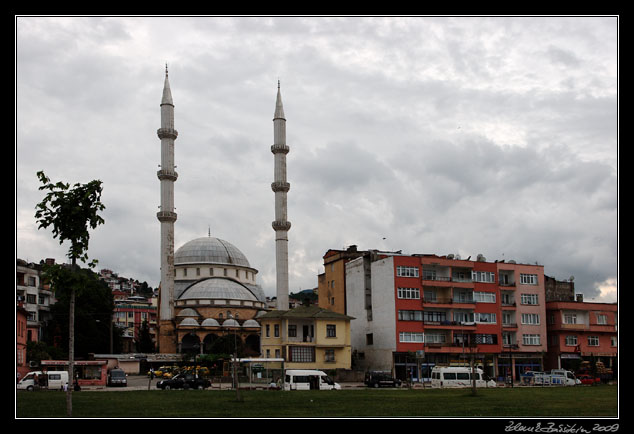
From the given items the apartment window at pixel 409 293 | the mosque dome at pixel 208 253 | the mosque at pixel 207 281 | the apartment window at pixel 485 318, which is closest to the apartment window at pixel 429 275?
the apartment window at pixel 409 293

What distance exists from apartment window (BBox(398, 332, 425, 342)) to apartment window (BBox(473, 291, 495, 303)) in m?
5.67

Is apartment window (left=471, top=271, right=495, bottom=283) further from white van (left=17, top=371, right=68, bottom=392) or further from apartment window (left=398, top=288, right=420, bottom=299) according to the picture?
white van (left=17, top=371, right=68, bottom=392)

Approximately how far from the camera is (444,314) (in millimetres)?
56250

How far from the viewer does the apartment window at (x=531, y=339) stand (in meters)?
58.0

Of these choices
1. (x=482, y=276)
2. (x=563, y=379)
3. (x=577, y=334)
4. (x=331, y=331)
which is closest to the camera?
(x=563, y=379)

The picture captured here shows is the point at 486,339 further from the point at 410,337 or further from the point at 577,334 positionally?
the point at 577,334

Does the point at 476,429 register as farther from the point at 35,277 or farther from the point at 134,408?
the point at 35,277

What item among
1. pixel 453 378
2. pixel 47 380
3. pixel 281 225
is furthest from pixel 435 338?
pixel 47 380

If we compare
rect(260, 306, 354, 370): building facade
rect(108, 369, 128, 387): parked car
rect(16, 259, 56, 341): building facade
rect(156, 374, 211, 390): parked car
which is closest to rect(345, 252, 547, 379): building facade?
rect(260, 306, 354, 370): building facade

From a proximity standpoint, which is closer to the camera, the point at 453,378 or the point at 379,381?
the point at 453,378

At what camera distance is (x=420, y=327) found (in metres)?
54.7

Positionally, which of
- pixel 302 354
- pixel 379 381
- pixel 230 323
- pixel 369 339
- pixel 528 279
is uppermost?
pixel 528 279

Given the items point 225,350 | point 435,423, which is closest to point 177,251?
point 225,350

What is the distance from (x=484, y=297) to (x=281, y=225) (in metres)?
21.7
